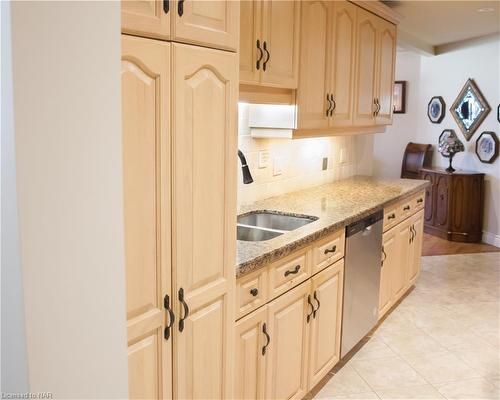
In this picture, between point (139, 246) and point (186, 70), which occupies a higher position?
point (186, 70)

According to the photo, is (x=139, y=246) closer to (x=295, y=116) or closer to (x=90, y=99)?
(x=90, y=99)

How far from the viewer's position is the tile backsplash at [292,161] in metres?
3.04

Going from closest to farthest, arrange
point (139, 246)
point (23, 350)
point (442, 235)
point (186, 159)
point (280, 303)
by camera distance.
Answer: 1. point (23, 350)
2. point (139, 246)
3. point (186, 159)
4. point (280, 303)
5. point (442, 235)

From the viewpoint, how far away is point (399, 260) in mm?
3869

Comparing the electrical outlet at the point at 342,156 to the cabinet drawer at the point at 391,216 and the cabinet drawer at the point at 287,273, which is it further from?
the cabinet drawer at the point at 287,273

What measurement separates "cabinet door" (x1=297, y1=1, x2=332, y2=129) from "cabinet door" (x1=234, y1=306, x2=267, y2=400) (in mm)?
1239

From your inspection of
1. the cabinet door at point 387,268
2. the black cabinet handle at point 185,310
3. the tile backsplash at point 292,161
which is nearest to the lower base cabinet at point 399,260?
the cabinet door at point 387,268

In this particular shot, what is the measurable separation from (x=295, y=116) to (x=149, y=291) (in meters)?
1.71

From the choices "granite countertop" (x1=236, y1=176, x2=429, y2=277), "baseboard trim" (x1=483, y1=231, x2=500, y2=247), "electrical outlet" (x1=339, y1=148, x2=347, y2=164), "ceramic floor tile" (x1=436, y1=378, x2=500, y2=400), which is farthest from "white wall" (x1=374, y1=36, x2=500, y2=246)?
"ceramic floor tile" (x1=436, y1=378, x2=500, y2=400)

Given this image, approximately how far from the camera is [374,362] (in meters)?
3.16

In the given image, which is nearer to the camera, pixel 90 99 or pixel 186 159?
pixel 90 99

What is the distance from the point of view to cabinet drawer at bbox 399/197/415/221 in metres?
3.76

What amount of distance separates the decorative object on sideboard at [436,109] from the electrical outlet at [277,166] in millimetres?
4113

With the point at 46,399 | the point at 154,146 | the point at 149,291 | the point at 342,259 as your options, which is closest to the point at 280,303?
the point at 342,259
